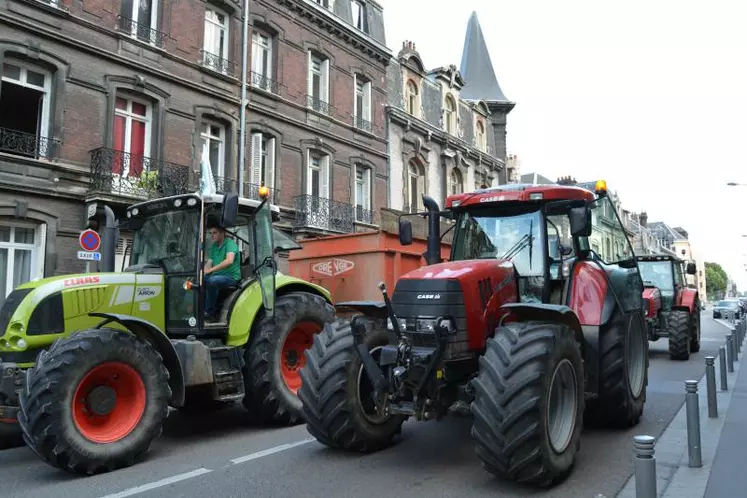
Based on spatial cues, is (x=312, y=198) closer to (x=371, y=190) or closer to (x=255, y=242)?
(x=371, y=190)

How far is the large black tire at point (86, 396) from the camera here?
462cm

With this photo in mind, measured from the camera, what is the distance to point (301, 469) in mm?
5121

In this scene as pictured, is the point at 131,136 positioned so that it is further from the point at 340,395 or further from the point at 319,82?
the point at 340,395

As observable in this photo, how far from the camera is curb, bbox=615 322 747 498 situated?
180 inches

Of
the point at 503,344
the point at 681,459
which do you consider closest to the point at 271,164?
the point at 503,344

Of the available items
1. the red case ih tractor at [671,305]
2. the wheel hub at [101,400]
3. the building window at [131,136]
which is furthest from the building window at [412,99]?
the wheel hub at [101,400]

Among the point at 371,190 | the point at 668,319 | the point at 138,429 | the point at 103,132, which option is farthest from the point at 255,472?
the point at 371,190

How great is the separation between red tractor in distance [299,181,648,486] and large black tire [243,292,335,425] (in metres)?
1.24

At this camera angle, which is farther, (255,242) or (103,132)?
(103,132)

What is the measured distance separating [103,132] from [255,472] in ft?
39.6

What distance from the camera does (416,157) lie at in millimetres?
25641

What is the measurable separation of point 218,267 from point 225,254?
262 mm

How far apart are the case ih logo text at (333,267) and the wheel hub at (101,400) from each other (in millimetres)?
5656

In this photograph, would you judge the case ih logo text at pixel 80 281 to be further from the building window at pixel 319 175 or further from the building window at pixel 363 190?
the building window at pixel 363 190
